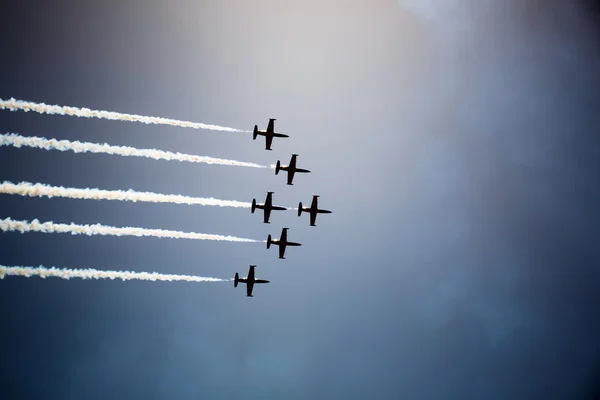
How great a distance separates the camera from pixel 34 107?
137 ft

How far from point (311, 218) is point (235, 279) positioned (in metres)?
11.7

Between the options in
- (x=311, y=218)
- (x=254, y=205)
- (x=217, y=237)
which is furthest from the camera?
(x=311, y=218)

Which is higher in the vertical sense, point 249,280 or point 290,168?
point 290,168

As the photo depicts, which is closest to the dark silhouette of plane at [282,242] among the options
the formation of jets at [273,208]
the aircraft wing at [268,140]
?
the formation of jets at [273,208]

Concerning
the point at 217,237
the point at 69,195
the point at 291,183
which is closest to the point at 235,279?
the point at 217,237

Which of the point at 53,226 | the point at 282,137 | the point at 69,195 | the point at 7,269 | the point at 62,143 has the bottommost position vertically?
the point at 7,269

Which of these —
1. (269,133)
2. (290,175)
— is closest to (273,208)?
(290,175)

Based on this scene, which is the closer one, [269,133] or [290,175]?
[269,133]

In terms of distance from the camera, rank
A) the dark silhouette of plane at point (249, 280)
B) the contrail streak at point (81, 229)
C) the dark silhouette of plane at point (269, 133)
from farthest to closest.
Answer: the dark silhouette of plane at point (249, 280) < the dark silhouette of plane at point (269, 133) < the contrail streak at point (81, 229)

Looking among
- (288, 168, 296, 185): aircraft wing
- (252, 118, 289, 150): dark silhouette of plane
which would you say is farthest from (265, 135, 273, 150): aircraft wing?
(288, 168, 296, 185): aircraft wing

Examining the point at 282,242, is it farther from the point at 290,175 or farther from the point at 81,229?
the point at 81,229

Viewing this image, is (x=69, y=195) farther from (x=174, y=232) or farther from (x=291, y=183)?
(x=291, y=183)

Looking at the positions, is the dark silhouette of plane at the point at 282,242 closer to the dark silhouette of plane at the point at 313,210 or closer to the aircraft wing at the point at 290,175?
the dark silhouette of plane at the point at 313,210

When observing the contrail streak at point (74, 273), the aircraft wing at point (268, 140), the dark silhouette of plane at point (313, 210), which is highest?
the aircraft wing at point (268, 140)
